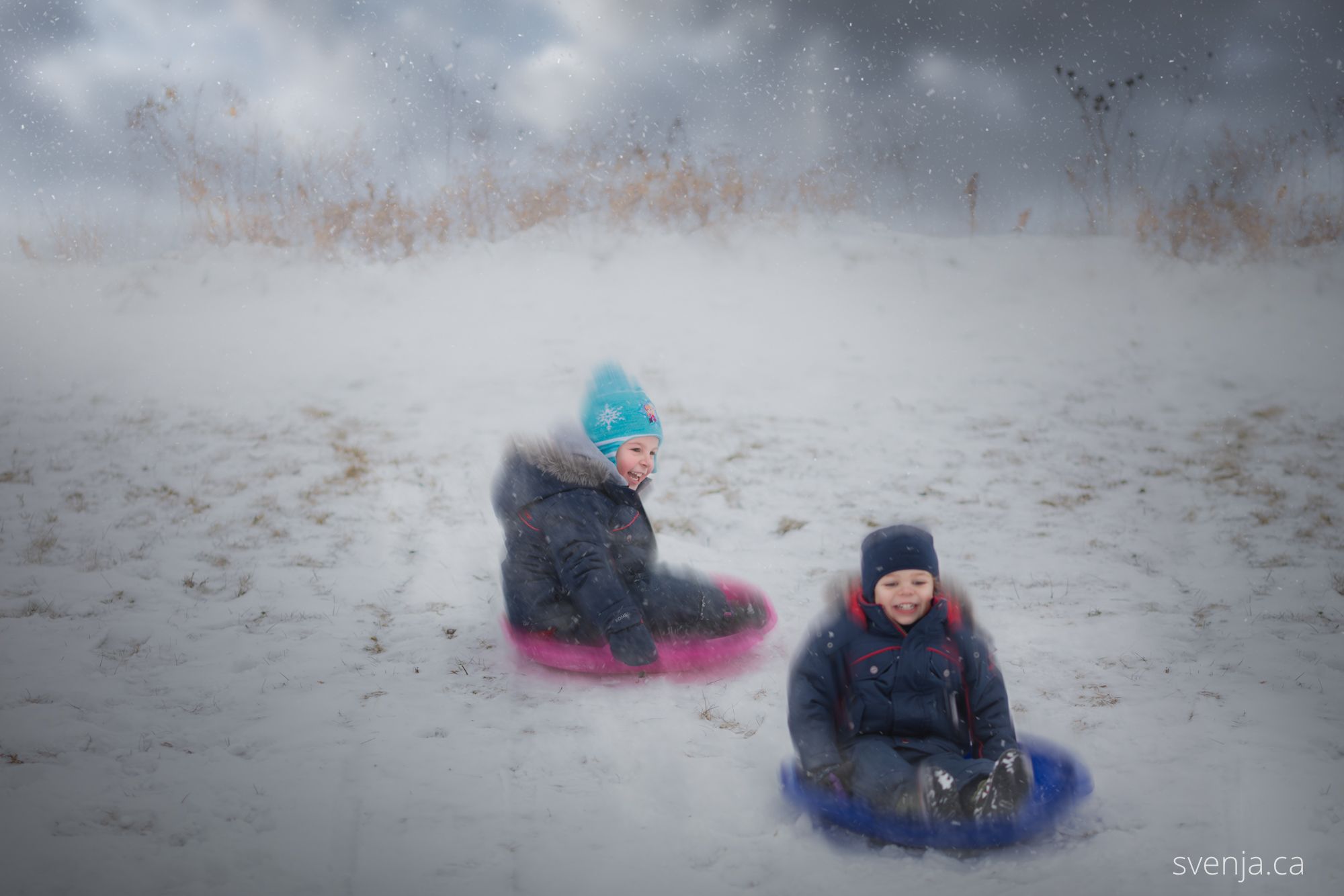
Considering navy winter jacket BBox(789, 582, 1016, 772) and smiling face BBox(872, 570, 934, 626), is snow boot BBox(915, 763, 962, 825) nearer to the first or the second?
navy winter jacket BBox(789, 582, 1016, 772)

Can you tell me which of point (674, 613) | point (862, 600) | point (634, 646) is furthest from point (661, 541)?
point (862, 600)

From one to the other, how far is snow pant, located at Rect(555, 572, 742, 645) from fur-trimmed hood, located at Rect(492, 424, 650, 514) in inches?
20.2

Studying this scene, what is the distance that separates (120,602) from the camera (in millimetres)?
4523

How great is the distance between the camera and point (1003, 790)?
7.88 feet

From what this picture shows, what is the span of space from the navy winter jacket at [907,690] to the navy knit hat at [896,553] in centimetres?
12

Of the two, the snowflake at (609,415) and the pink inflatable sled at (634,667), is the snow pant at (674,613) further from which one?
the snowflake at (609,415)

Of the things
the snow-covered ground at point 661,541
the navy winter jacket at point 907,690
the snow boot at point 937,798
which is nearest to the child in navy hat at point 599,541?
the snow-covered ground at point 661,541

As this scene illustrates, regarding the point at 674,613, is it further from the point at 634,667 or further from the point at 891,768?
the point at 891,768

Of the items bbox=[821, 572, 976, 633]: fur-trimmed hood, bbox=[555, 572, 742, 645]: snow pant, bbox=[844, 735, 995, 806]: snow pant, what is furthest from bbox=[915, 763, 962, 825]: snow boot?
bbox=[555, 572, 742, 645]: snow pant

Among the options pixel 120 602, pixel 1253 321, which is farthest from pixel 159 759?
pixel 1253 321

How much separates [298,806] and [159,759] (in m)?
0.62

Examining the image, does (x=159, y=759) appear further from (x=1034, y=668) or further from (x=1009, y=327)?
(x=1009, y=327)

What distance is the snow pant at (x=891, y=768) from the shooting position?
8.20 feet

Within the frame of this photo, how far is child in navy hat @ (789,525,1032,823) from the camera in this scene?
266 cm
